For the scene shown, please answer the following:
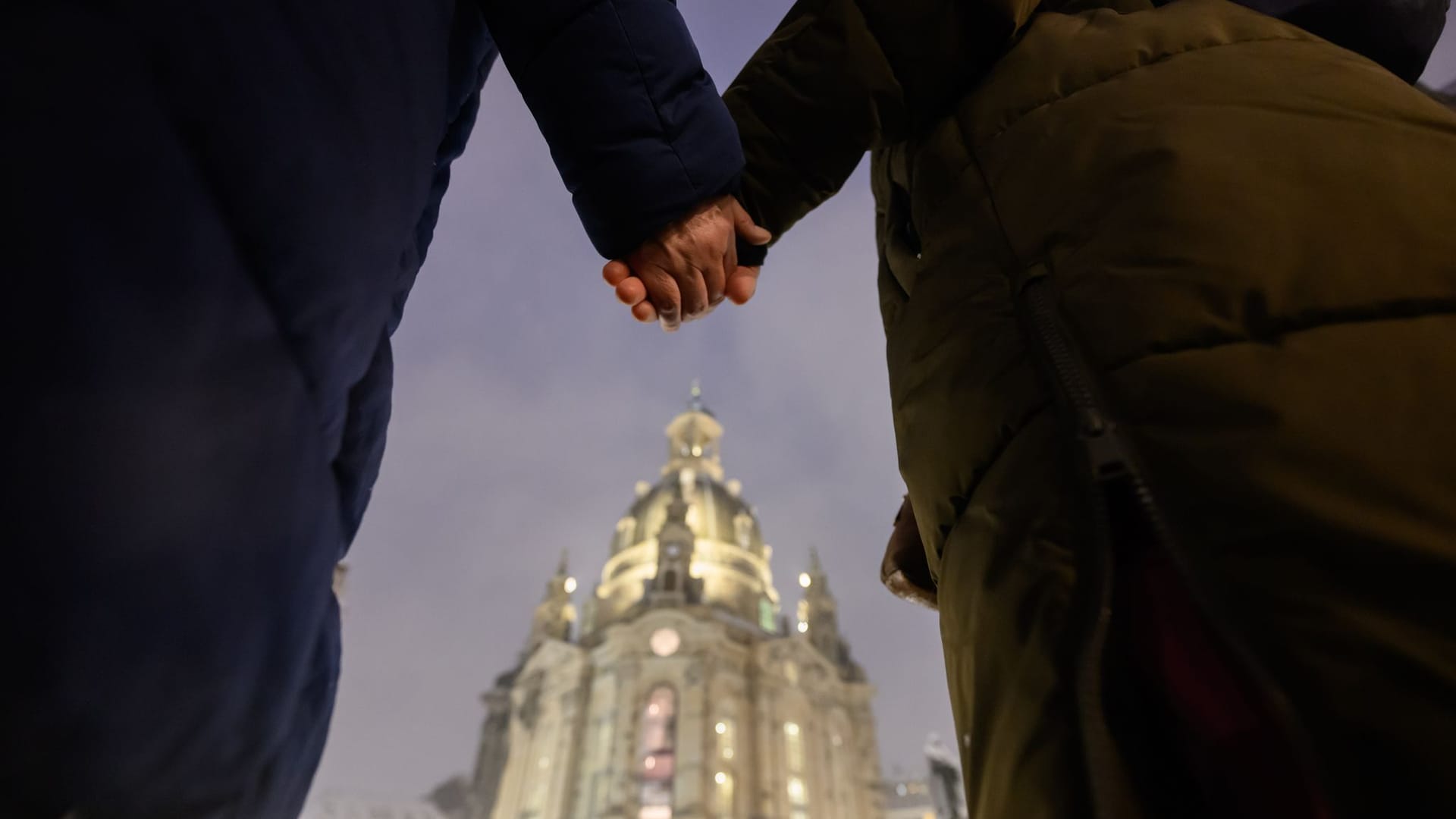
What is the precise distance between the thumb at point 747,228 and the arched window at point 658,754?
31481 millimetres

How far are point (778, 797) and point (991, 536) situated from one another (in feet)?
111

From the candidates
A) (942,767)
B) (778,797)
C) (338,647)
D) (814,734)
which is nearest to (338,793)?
(778,797)

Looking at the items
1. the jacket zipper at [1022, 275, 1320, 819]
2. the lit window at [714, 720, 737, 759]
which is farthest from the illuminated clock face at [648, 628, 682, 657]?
the jacket zipper at [1022, 275, 1320, 819]

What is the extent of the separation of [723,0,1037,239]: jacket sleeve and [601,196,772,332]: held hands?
0.27 m

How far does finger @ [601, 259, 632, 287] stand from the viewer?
2334 mm

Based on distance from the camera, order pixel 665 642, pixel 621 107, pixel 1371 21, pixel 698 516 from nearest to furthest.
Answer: pixel 621 107
pixel 1371 21
pixel 665 642
pixel 698 516

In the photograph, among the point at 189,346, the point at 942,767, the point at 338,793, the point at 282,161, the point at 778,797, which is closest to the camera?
A: the point at 189,346

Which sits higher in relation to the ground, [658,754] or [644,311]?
[658,754]

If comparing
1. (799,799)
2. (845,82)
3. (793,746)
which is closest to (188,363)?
(845,82)

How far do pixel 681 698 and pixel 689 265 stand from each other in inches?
1282

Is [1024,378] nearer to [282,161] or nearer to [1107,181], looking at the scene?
[1107,181]

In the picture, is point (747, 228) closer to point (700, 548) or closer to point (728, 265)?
point (728, 265)

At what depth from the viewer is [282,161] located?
118cm

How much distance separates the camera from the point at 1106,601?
47.5 inches
